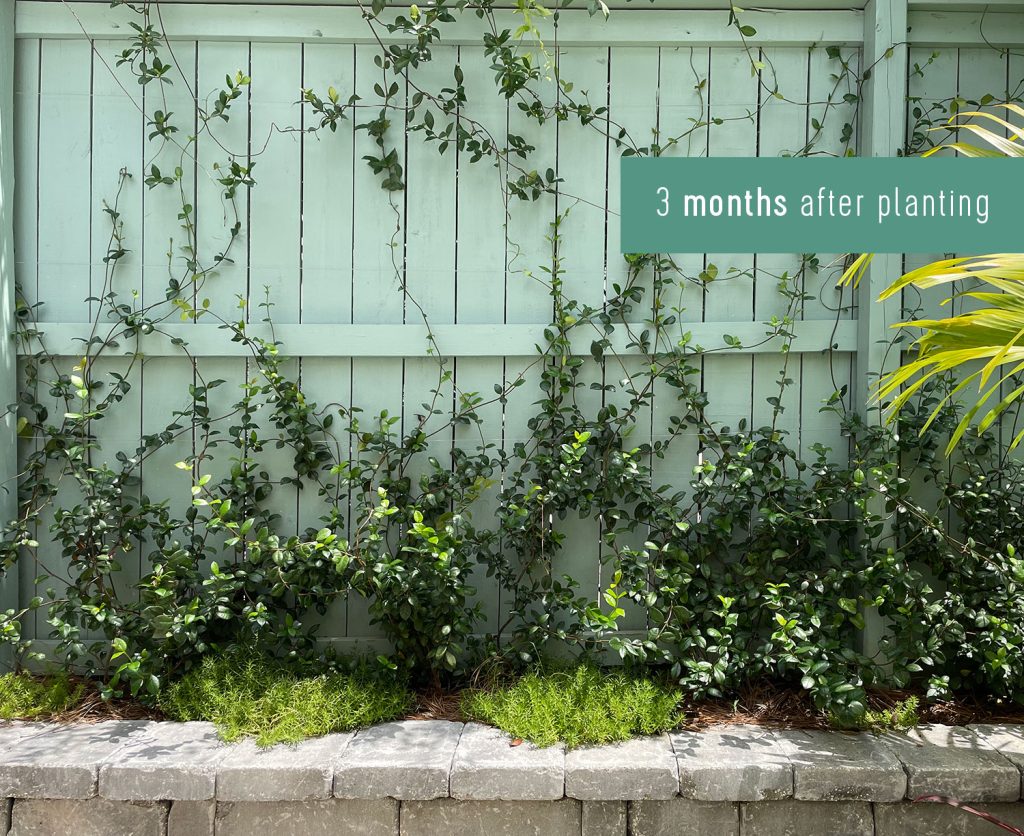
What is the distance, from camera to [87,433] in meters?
3.04

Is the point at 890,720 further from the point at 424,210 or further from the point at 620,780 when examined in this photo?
the point at 424,210

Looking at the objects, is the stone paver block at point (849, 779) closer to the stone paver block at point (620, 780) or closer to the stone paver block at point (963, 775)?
the stone paver block at point (963, 775)

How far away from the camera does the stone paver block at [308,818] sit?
7.87ft

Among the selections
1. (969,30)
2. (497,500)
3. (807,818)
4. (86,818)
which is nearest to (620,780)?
(807,818)

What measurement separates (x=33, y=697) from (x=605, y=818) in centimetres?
193

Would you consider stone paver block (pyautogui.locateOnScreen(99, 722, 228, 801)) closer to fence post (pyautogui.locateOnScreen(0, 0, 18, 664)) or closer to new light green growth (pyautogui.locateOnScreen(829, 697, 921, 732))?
fence post (pyautogui.locateOnScreen(0, 0, 18, 664))

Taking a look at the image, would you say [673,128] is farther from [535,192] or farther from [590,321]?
[590,321]

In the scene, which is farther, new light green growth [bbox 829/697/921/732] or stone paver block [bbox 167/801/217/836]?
new light green growth [bbox 829/697/921/732]

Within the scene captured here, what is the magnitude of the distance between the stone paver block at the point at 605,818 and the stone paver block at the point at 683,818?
3 cm

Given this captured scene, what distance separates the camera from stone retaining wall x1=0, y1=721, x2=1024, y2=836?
2373 millimetres

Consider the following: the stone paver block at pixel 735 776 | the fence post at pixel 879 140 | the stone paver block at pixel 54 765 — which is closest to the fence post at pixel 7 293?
the stone paver block at pixel 54 765

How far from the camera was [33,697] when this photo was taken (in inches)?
111

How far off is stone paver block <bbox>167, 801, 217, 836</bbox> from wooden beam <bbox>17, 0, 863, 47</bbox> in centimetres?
253

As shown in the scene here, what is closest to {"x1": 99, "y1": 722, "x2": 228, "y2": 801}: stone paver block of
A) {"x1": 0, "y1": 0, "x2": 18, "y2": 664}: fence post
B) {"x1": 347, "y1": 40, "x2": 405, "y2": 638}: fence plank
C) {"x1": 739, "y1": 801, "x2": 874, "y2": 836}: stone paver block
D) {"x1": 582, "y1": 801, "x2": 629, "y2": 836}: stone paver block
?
{"x1": 347, "y1": 40, "x2": 405, "y2": 638}: fence plank
